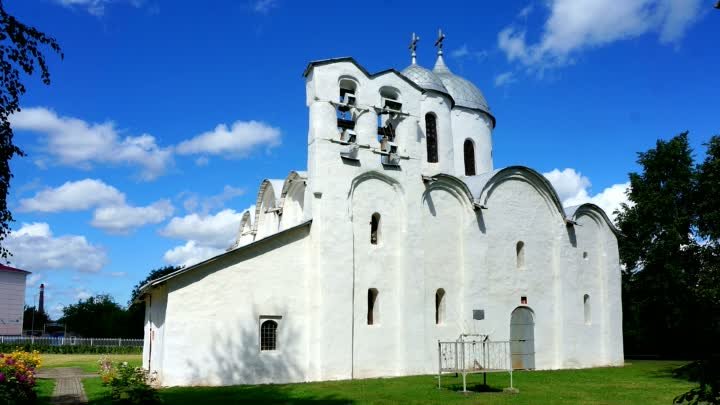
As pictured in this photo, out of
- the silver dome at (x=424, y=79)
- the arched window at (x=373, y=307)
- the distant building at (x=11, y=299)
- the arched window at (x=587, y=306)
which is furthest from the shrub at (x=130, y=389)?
the distant building at (x=11, y=299)

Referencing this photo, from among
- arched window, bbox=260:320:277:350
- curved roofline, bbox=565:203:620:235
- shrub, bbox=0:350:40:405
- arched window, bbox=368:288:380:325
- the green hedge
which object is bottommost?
the green hedge

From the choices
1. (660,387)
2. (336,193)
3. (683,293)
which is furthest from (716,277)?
(336,193)

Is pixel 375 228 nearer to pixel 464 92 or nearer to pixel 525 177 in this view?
pixel 525 177

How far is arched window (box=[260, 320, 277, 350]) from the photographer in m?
16.2

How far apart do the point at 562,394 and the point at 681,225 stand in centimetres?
1515

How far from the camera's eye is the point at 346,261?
17141 mm

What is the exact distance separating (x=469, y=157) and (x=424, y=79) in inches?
150

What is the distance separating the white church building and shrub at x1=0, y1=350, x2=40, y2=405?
10.7 feet

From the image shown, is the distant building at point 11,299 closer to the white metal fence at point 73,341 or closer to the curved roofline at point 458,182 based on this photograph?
the white metal fence at point 73,341

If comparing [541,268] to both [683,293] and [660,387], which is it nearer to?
[660,387]

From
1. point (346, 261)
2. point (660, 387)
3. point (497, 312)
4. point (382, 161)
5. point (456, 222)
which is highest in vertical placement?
point (382, 161)

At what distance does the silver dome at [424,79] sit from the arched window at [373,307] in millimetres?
8681

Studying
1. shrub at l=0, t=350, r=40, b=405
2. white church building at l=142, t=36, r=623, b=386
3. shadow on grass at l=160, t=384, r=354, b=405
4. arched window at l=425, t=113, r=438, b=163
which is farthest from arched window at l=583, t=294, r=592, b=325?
shrub at l=0, t=350, r=40, b=405

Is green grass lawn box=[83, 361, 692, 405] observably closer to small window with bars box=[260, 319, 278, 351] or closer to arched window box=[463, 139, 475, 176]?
small window with bars box=[260, 319, 278, 351]
